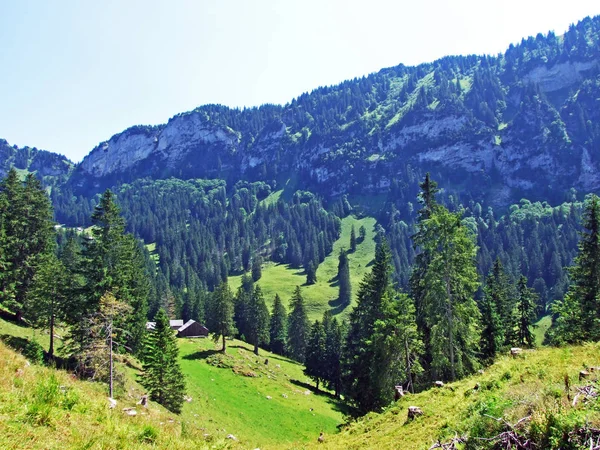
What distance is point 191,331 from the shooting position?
90.8 metres

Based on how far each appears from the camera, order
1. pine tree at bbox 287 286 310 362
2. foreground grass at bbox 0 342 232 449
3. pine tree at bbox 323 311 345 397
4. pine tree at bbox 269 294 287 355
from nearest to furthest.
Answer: foreground grass at bbox 0 342 232 449 → pine tree at bbox 323 311 345 397 → pine tree at bbox 287 286 310 362 → pine tree at bbox 269 294 287 355

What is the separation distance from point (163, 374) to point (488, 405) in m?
34.8

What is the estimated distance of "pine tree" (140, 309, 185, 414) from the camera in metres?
37.3

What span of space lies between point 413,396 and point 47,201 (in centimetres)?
4765

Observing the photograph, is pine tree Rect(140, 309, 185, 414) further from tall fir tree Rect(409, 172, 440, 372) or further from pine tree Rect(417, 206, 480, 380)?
pine tree Rect(417, 206, 480, 380)

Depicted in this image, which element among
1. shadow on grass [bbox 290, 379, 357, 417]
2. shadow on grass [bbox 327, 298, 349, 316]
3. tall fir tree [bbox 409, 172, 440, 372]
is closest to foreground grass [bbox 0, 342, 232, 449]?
tall fir tree [bbox 409, 172, 440, 372]

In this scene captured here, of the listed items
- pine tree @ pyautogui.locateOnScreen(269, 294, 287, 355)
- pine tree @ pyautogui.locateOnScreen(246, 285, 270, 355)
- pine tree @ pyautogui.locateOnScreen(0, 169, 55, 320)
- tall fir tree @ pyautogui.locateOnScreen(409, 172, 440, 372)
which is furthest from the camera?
pine tree @ pyautogui.locateOnScreen(269, 294, 287, 355)

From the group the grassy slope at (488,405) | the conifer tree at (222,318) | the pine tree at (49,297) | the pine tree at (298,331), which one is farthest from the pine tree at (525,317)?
the pine tree at (49,297)

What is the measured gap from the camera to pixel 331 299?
470 ft

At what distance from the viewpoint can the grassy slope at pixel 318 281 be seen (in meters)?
138

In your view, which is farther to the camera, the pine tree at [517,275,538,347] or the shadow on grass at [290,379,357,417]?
the shadow on grass at [290,379,357,417]

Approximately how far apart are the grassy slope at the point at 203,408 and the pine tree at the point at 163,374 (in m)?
1.48

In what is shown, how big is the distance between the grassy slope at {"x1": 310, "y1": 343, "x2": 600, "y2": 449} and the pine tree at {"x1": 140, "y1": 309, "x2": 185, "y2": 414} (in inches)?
1023

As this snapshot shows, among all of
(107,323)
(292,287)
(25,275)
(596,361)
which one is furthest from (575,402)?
(292,287)
